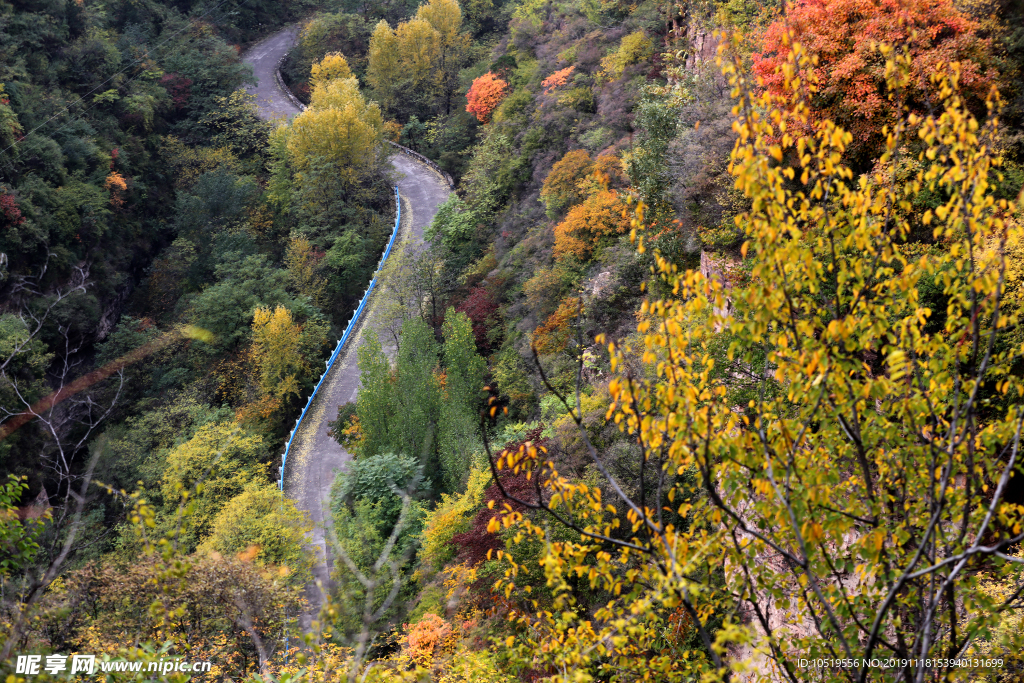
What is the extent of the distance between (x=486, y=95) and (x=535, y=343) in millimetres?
24711

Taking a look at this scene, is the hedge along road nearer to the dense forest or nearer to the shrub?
the dense forest

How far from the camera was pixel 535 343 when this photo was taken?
17438 millimetres

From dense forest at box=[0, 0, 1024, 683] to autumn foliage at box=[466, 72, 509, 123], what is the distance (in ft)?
3.02

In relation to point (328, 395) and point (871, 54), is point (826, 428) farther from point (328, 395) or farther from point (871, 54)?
point (328, 395)

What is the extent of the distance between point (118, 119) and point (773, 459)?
1779 inches

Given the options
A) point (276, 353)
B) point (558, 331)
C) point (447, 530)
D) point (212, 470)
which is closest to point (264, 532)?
point (212, 470)

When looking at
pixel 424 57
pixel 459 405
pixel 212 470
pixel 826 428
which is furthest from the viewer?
pixel 424 57

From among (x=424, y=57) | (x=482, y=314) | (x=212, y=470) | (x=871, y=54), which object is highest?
(x=424, y=57)

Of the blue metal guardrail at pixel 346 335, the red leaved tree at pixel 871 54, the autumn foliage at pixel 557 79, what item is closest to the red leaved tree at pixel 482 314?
the blue metal guardrail at pixel 346 335

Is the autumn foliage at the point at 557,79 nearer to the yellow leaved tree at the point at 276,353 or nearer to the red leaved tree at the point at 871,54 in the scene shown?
the yellow leaved tree at the point at 276,353

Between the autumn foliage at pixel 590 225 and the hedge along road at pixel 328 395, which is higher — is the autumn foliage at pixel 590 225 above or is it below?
above

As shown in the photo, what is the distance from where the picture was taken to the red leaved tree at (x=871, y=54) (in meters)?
10.3

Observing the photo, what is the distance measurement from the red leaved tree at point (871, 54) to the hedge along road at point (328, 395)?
1095 centimetres

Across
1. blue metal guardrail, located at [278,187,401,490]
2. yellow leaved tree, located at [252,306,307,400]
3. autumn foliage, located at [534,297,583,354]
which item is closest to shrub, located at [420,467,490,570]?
autumn foliage, located at [534,297,583,354]
